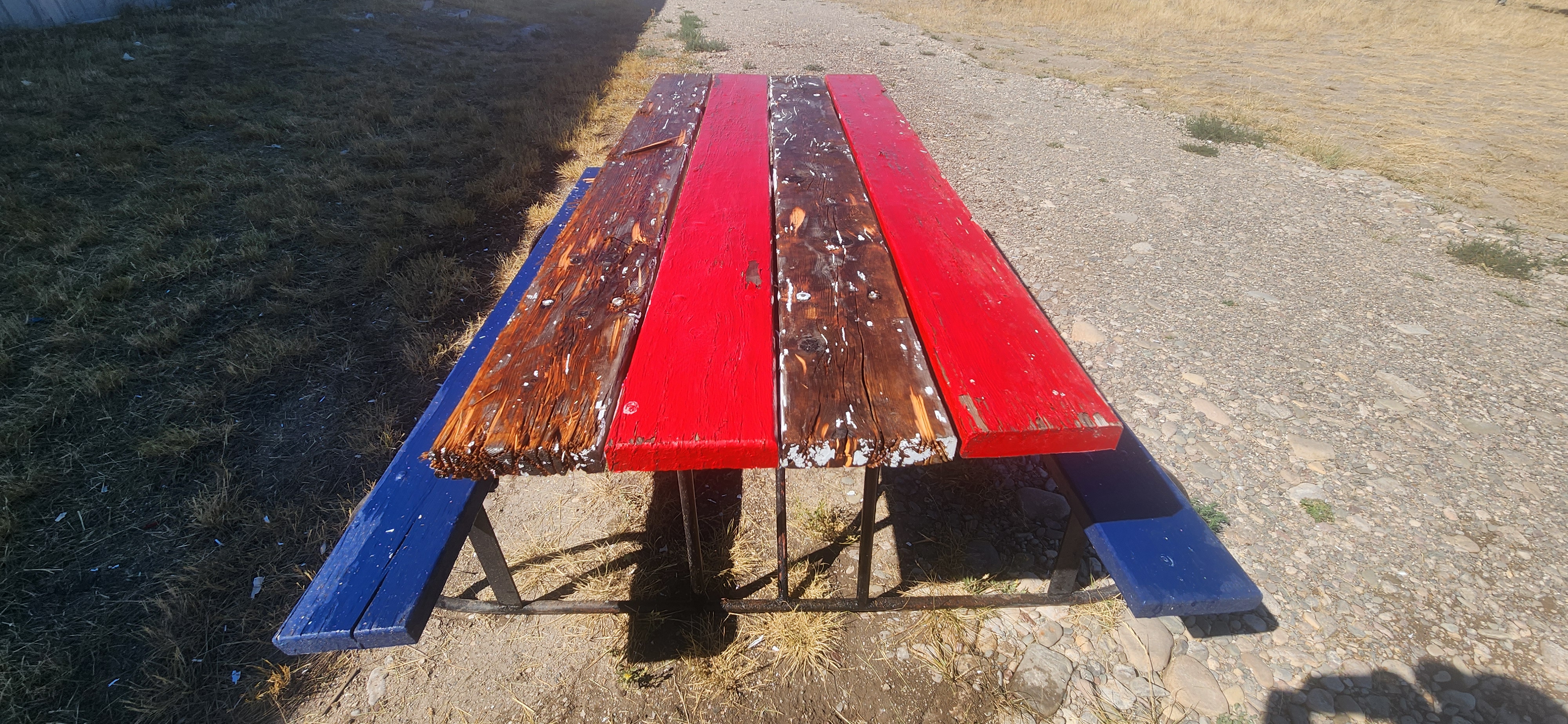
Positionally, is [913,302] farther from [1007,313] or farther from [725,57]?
[725,57]

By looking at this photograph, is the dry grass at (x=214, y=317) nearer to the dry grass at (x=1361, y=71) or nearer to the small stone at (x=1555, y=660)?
the small stone at (x=1555, y=660)

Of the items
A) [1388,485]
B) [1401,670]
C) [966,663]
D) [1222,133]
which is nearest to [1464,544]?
[1388,485]

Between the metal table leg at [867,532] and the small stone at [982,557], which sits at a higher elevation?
the metal table leg at [867,532]

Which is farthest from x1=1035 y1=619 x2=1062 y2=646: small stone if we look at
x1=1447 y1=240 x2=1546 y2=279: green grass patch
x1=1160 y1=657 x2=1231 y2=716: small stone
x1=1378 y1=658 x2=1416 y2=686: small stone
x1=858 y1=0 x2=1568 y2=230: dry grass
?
x1=858 y1=0 x2=1568 y2=230: dry grass

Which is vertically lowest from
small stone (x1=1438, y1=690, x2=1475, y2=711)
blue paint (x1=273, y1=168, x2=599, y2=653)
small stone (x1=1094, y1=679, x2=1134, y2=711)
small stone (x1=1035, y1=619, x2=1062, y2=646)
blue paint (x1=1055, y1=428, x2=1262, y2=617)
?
small stone (x1=1094, y1=679, x2=1134, y2=711)

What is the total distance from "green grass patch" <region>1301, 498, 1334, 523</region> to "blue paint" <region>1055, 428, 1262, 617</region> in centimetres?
104

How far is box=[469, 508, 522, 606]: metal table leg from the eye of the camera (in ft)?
5.21

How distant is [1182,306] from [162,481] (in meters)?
4.77

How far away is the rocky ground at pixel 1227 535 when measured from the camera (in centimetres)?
163

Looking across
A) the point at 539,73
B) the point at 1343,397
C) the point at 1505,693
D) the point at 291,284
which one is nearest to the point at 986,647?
the point at 1505,693

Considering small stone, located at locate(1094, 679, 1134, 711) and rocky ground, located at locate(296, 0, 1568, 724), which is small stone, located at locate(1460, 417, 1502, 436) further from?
small stone, located at locate(1094, 679, 1134, 711)

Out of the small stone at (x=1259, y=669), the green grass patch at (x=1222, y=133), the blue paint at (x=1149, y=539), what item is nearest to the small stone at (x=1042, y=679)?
the blue paint at (x=1149, y=539)

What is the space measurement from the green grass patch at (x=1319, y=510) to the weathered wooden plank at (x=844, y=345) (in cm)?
197

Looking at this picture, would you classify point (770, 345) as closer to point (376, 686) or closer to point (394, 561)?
point (394, 561)
